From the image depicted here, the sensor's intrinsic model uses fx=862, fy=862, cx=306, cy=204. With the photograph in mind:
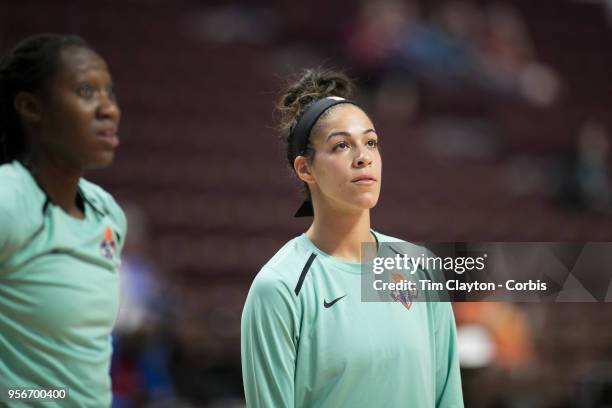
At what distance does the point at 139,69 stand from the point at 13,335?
817cm

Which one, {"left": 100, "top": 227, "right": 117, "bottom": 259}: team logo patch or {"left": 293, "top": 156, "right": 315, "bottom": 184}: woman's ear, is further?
{"left": 100, "top": 227, "right": 117, "bottom": 259}: team logo patch

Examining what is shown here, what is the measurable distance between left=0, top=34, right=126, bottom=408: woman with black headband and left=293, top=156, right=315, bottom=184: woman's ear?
1.76 feet

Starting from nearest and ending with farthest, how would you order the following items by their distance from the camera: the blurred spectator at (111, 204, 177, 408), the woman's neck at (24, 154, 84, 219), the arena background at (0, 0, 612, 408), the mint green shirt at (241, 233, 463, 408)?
1. the mint green shirt at (241, 233, 463, 408)
2. the woman's neck at (24, 154, 84, 219)
3. the blurred spectator at (111, 204, 177, 408)
4. the arena background at (0, 0, 612, 408)

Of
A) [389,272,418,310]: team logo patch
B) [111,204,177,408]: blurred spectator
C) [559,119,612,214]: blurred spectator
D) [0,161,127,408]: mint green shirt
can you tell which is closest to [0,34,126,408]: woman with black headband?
[0,161,127,408]: mint green shirt

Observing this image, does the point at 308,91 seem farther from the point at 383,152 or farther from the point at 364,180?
the point at 383,152

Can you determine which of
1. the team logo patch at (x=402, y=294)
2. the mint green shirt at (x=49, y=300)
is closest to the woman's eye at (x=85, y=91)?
the mint green shirt at (x=49, y=300)

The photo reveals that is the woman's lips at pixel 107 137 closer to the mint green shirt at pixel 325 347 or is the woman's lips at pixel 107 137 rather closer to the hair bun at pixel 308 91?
the hair bun at pixel 308 91

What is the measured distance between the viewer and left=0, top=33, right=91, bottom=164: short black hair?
7.18 feet

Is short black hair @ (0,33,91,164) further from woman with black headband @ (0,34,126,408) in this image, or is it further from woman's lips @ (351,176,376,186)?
woman's lips @ (351,176,376,186)

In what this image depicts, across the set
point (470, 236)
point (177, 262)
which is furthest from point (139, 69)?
point (470, 236)

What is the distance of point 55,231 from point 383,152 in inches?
336

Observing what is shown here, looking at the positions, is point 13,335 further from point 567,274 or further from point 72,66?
point 567,274

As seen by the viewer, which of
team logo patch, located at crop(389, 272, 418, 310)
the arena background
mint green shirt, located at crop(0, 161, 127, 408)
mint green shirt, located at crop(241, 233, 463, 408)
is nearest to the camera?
mint green shirt, located at crop(241, 233, 463, 408)

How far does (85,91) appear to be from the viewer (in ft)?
7.23
